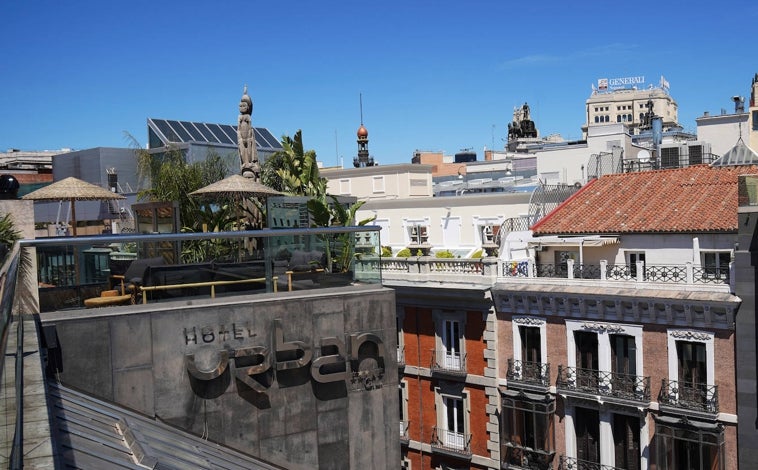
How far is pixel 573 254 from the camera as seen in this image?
29125mm

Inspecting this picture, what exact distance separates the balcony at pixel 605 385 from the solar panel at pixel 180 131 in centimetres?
2683

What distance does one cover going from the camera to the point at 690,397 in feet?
79.7

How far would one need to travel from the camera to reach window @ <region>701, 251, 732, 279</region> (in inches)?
965

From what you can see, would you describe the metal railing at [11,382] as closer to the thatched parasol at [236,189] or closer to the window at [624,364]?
the thatched parasol at [236,189]

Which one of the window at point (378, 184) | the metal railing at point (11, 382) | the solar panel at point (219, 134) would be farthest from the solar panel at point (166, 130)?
the metal railing at point (11, 382)

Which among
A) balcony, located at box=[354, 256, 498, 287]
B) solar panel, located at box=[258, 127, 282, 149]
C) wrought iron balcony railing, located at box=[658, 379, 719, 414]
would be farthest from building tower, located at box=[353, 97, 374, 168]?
wrought iron balcony railing, located at box=[658, 379, 719, 414]

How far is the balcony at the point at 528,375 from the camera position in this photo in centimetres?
2784

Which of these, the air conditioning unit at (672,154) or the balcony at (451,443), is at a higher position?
the air conditioning unit at (672,154)

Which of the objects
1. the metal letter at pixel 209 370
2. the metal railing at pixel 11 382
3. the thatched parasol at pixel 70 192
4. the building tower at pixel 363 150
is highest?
the building tower at pixel 363 150

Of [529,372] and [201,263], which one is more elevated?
[201,263]

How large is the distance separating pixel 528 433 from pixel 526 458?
89 centimetres

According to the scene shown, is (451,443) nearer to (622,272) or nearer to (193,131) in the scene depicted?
(622,272)

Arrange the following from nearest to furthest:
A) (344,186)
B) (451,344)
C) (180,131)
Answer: (451,344) → (180,131) → (344,186)

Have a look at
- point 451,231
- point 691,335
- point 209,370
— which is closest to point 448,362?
point 451,231
